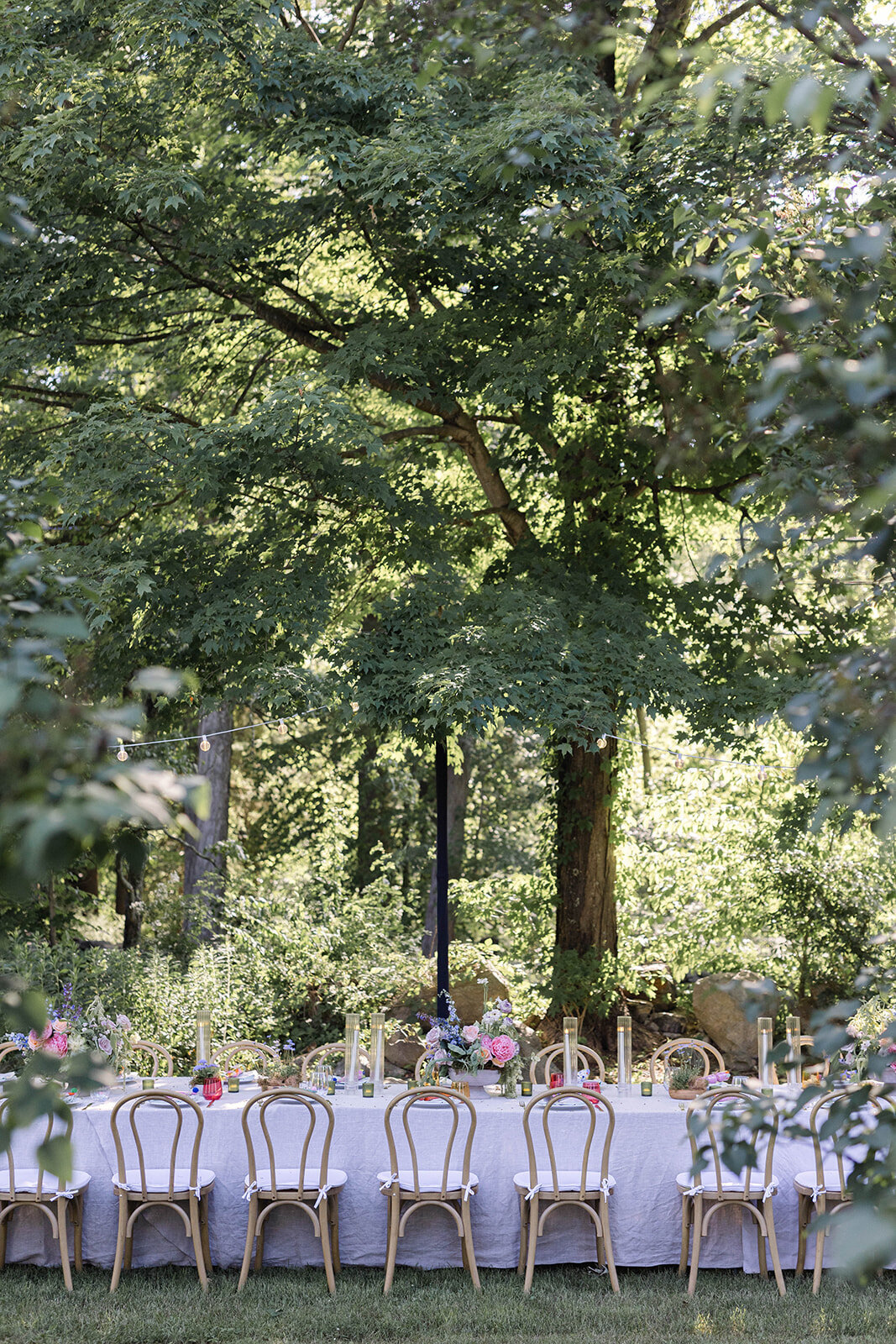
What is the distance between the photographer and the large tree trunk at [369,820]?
54.1 feet

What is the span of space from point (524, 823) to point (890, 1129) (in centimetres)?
1619

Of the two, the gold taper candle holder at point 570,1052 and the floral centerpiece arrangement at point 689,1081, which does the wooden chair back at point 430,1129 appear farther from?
the floral centerpiece arrangement at point 689,1081

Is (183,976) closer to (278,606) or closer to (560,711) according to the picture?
(278,606)

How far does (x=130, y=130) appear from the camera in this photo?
727cm

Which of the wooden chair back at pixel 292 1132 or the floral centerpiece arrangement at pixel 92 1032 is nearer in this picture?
the wooden chair back at pixel 292 1132

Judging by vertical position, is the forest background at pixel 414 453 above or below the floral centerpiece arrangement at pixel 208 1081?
above

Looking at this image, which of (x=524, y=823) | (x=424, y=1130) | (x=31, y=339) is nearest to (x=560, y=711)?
(x=424, y=1130)

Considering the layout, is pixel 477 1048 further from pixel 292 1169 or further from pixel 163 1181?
pixel 163 1181

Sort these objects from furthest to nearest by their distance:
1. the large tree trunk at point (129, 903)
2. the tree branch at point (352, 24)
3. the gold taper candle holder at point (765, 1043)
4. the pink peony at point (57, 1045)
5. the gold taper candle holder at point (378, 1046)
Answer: the large tree trunk at point (129, 903) < the tree branch at point (352, 24) < the gold taper candle holder at point (378, 1046) < the gold taper candle holder at point (765, 1043) < the pink peony at point (57, 1045)

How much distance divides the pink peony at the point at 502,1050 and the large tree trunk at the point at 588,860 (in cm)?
312

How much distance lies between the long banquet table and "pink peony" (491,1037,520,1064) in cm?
36

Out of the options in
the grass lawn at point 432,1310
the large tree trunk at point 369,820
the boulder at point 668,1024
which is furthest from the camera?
the large tree trunk at point 369,820

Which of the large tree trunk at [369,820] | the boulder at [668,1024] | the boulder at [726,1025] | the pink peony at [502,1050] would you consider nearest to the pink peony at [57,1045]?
the pink peony at [502,1050]

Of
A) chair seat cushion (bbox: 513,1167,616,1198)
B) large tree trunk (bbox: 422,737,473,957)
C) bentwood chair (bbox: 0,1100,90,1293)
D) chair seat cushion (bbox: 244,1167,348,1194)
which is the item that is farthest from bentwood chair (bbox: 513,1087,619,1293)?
large tree trunk (bbox: 422,737,473,957)
